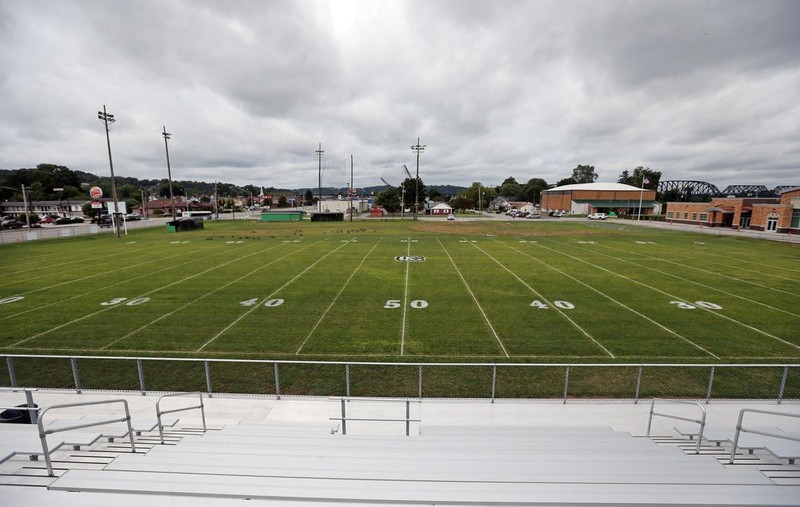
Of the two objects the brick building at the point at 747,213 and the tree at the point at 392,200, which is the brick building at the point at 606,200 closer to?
the brick building at the point at 747,213

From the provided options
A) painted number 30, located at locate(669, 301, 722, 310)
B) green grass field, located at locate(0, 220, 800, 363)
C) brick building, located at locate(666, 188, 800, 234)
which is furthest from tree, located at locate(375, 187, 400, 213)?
painted number 30, located at locate(669, 301, 722, 310)

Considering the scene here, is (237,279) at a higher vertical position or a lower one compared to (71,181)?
lower

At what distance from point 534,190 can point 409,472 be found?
19622 cm

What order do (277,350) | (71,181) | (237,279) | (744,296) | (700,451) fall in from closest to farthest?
(700,451) → (277,350) → (744,296) → (237,279) → (71,181)

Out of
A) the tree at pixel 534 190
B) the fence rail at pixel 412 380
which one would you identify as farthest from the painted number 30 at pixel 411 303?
the tree at pixel 534 190

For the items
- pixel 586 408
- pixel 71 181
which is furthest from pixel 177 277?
pixel 71 181

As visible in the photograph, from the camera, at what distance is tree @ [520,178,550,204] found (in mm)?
187125

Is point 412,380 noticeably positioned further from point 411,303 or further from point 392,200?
point 392,200

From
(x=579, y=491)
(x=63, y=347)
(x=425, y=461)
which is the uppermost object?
(x=579, y=491)

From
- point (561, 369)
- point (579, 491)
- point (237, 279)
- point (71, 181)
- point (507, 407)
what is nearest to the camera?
point (579, 491)

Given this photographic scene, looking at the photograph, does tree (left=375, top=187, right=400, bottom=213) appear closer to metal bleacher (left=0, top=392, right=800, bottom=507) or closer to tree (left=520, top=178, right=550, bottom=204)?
tree (left=520, top=178, right=550, bottom=204)

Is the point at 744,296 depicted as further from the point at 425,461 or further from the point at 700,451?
the point at 425,461

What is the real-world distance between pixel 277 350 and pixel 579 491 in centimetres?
1144

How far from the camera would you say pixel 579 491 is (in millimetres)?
4793
